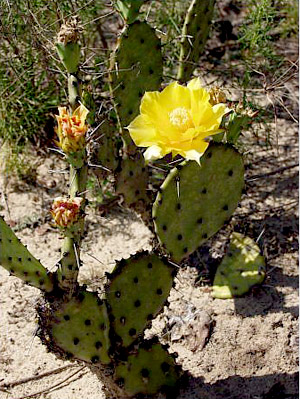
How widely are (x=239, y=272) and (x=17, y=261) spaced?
1.22 m

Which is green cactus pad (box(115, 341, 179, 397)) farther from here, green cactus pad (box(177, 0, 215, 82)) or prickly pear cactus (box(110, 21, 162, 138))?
green cactus pad (box(177, 0, 215, 82))

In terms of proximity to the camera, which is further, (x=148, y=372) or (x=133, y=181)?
(x=133, y=181)

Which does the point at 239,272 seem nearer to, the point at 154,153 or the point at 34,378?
the point at 34,378

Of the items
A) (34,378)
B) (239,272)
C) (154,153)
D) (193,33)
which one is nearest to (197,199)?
(154,153)

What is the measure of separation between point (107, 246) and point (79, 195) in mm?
1255

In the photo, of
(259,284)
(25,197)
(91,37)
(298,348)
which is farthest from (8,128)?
(298,348)

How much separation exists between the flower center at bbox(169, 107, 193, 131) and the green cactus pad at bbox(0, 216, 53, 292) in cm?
54

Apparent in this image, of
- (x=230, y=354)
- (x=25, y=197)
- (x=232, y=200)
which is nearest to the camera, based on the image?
(x=232, y=200)

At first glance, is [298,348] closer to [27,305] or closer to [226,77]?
[27,305]

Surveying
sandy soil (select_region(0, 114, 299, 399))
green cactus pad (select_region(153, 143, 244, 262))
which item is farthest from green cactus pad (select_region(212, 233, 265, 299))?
green cactus pad (select_region(153, 143, 244, 262))

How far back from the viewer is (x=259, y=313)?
278 centimetres

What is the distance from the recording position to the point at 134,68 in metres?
2.48

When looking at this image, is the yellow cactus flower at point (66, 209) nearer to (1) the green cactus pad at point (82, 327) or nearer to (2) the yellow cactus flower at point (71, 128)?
(2) the yellow cactus flower at point (71, 128)

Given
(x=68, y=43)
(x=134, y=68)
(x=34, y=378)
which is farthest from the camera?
(x=34, y=378)
